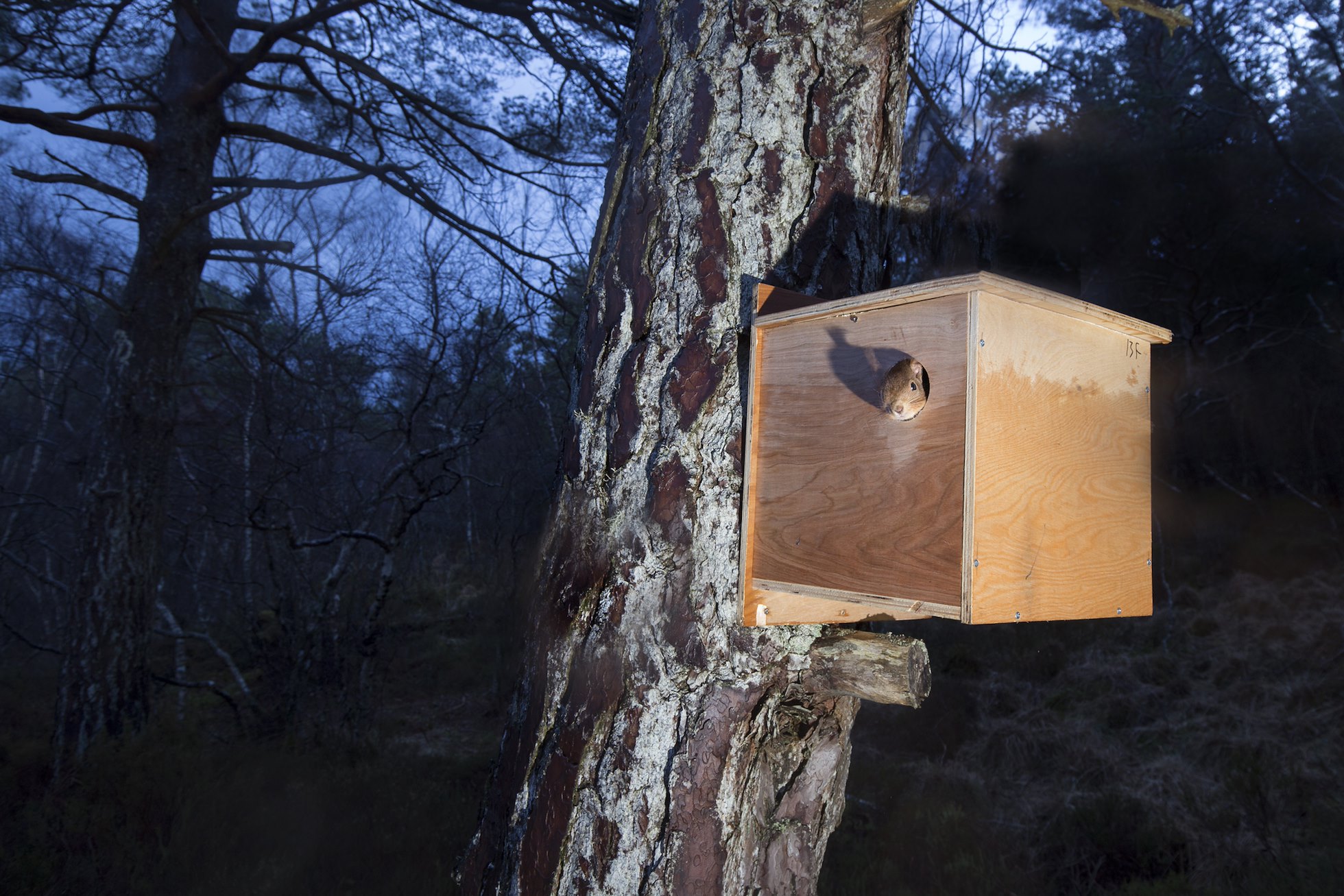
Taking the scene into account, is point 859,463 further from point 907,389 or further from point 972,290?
point 972,290

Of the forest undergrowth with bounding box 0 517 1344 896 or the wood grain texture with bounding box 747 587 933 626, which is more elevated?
the wood grain texture with bounding box 747 587 933 626

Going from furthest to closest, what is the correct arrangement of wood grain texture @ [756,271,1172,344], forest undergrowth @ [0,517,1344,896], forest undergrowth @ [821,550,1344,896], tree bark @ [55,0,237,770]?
tree bark @ [55,0,237,770], forest undergrowth @ [821,550,1344,896], forest undergrowth @ [0,517,1344,896], wood grain texture @ [756,271,1172,344]

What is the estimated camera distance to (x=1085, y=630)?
29.3ft

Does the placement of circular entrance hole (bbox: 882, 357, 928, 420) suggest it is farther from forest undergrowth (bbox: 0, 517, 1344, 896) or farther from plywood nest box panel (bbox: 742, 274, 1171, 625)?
forest undergrowth (bbox: 0, 517, 1344, 896)

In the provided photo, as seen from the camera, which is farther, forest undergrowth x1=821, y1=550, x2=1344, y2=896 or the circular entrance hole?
forest undergrowth x1=821, y1=550, x2=1344, y2=896

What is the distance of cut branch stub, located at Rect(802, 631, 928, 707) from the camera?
65.5 inches

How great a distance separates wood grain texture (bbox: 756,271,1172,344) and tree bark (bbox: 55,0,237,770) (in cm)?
443

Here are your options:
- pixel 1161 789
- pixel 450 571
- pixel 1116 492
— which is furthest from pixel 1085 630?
pixel 1116 492

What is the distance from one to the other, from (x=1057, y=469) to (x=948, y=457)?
312mm

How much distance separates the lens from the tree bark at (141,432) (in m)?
4.99

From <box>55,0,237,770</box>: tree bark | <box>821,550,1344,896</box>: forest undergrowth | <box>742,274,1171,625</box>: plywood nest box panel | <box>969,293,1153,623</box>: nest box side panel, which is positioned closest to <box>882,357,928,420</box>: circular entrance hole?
<box>742,274,1171,625</box>: plywood nest box panel

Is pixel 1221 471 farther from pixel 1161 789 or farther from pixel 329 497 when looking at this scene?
pixel 329 497

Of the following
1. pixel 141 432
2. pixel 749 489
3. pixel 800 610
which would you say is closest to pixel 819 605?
pixel 800 610

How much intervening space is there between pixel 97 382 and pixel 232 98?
6.97m
